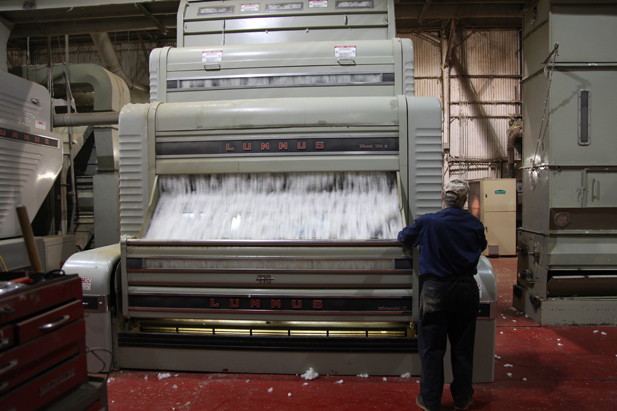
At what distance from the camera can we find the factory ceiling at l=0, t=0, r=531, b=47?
3992 millimetres

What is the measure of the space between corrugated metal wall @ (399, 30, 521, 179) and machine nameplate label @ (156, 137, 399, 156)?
24.6 feet

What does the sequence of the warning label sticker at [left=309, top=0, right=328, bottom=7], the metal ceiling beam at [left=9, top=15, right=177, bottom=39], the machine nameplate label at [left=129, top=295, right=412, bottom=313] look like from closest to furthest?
the machine nameplate label at [left=129, top=295, right=412, bottom=313] → the warning label sticker at [left=309, top=0, right=328, bottom=7] → the metal ceiling beam at [left=9, top=15, right=177, bottom=39]

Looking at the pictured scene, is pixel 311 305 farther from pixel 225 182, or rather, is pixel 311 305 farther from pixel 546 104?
pixel 546 104

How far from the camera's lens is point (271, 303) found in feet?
7.52

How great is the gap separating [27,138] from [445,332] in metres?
4.67

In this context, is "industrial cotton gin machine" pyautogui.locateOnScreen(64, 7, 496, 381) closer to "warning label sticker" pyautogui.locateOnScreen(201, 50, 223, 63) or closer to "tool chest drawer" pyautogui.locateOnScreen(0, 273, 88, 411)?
"warning label sticker" pyautogui.locateOnScreen(201, 50, 223, 63)

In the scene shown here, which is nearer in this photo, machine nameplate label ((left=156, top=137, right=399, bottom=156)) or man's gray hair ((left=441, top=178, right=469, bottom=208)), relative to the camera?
man's gray hair ((left=441, top=178, right=469, bottom=208))

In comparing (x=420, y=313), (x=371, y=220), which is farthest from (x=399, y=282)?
(x=371, y=220)

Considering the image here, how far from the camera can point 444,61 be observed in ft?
30.2

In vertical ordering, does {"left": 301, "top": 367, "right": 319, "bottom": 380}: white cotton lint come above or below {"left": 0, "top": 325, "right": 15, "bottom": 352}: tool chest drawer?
below

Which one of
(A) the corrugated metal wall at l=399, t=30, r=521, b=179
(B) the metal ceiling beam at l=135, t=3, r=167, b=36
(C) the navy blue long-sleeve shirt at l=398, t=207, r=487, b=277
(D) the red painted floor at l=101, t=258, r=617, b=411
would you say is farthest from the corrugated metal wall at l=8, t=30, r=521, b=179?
(C) the navy blue long-sleeve shirt at l=398, t=207, r=487, b=277

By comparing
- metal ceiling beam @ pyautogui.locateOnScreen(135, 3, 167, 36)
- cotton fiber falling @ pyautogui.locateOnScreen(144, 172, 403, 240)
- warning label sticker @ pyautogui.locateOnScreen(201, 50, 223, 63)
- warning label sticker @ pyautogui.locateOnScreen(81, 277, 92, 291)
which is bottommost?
warning label sticker @ pyautogui.locateOnScreen(81, 277, 92, 291)

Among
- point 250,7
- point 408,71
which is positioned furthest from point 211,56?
point 408,71

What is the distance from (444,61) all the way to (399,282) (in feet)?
28.6
